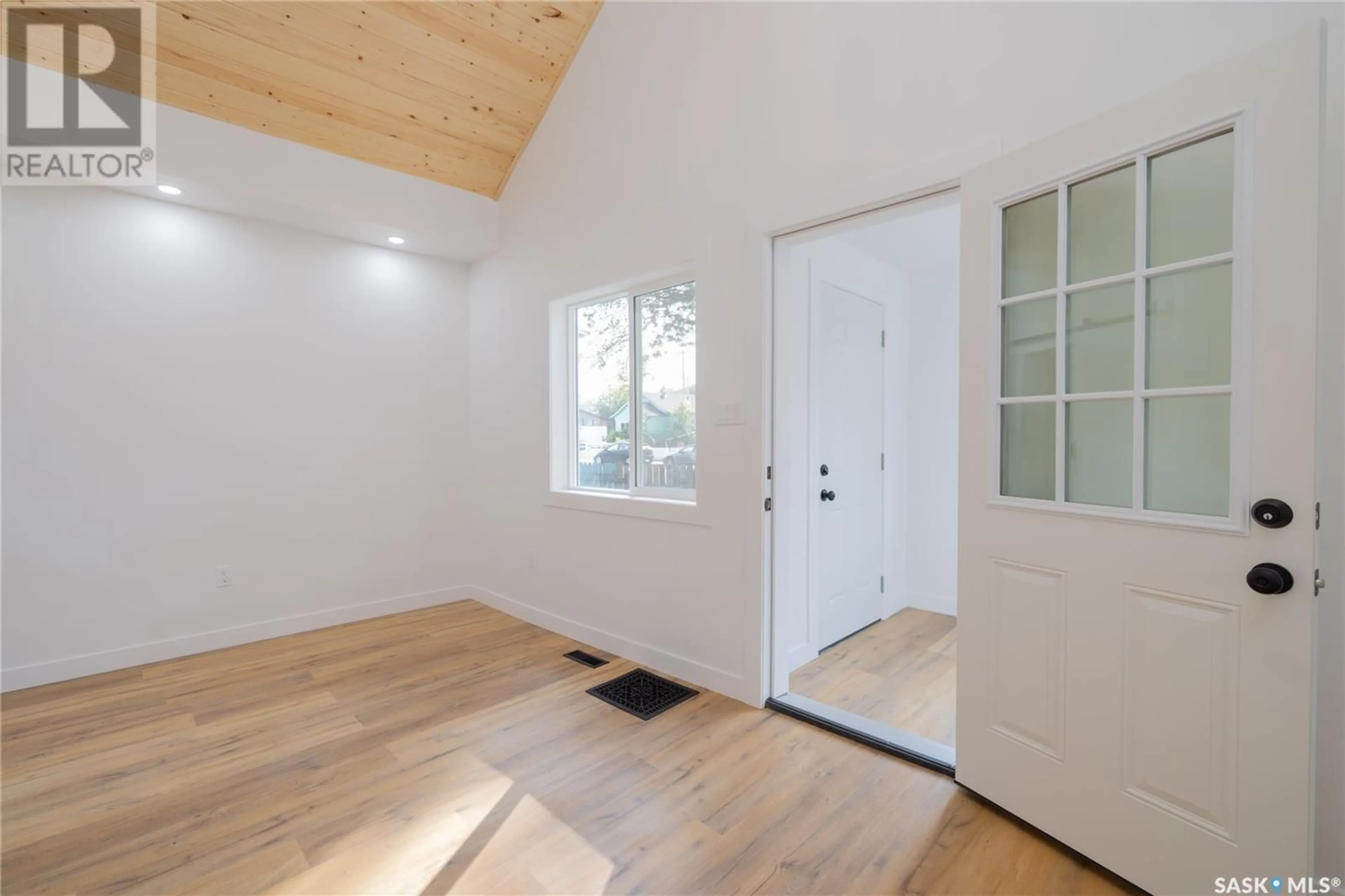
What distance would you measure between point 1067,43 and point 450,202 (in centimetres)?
368

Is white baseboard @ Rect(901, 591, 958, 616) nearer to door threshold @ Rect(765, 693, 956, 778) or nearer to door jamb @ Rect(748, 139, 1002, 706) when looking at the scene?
door threshold @ Rect(765, 693, 956, 778)

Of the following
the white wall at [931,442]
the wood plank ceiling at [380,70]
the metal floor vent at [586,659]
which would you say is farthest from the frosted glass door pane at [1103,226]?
the wood plank ceiling at [380,70]

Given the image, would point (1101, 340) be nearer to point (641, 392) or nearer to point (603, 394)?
point (641, 392)

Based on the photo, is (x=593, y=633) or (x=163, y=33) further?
(x=593, y=633)

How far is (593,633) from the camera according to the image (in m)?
3.50

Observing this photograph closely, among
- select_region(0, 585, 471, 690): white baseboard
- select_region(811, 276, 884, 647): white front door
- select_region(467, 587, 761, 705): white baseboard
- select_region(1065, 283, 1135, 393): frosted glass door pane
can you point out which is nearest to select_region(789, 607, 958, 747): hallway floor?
select_region(811, 276, 884, 647): white front door

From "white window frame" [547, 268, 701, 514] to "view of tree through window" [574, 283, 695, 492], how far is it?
15 millimetres

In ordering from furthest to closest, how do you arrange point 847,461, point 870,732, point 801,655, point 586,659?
point 847,461, point 586,659, point 801,655, point 870,732

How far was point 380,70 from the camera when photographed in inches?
128

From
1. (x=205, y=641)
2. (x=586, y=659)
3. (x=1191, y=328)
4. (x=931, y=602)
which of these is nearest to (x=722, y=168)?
(x=1191, y=328)

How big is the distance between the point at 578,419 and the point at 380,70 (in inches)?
91.4

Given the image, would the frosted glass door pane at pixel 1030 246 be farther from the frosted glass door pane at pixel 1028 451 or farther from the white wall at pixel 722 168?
the frosted glass door pane at pixel 1028 451

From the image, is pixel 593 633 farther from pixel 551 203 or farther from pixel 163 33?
pixel 163 33

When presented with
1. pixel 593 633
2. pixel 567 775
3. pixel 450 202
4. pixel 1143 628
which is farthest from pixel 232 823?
pixel 450 202
